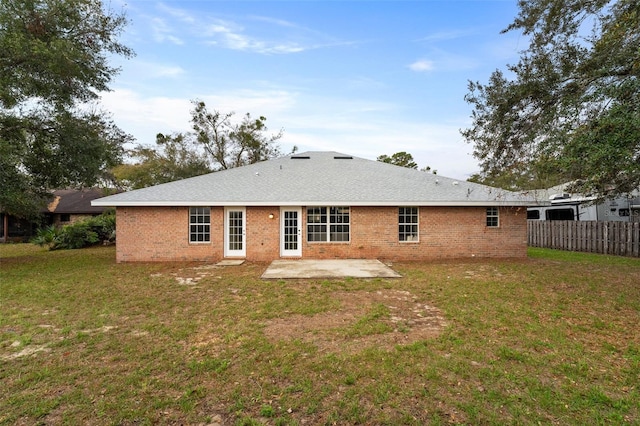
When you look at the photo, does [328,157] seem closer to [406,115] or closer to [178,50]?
[406,115]

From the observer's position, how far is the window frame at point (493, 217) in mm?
12953

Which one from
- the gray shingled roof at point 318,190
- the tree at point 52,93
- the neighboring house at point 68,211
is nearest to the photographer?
the tree at point 52,93

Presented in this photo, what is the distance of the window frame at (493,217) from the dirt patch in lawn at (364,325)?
8.06m

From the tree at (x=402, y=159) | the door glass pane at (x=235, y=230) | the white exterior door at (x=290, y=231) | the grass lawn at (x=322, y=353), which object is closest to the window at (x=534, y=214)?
the grass lawn at (x=322, y=353)

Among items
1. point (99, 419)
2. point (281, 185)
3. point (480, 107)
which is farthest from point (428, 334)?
point (281, 185)

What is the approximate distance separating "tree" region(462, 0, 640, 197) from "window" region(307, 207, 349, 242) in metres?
5.61

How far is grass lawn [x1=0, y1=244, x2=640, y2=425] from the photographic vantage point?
9.89 ft

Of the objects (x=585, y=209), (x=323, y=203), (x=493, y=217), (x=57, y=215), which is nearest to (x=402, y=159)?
(x=585, y=209)

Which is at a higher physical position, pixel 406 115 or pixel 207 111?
pixel 207 111

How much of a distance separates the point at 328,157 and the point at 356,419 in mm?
16010

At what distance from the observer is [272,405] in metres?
3.09

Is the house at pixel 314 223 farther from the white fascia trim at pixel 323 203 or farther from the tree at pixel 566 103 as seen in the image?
the tree at pixel 566 103

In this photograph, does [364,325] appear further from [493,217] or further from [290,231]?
[493,217]

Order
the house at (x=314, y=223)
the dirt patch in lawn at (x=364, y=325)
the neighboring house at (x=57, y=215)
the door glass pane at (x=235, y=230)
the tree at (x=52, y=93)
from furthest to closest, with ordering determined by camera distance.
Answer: the neighboring house at (x=57, y=215) < the door glass pane at (x=235, y=230) < the house at (x=314, y=223) < the tree at (x=52, y=93) < the dirt patch in lawn at (x=364, y=325)
